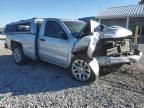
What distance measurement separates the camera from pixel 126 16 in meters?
26.6

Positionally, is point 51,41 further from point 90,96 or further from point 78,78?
point 90,96

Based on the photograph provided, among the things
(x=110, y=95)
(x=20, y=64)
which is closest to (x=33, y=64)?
(x=20, y=64)

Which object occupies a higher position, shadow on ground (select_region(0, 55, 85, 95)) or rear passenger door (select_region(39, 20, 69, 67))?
rear passenger door (select_region(39, 20, 69, 67))

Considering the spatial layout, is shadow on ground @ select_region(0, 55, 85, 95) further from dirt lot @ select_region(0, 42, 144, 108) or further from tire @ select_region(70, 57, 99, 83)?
tire @ select_region(70, 57, 99, 83)

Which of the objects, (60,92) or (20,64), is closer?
(60,92)

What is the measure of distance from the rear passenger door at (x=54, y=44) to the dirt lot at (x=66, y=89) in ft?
1.83

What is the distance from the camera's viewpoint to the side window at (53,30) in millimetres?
6918

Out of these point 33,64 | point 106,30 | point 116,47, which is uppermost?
point 106,30

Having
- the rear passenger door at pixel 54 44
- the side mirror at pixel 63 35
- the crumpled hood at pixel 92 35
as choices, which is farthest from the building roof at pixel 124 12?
the side mirror at pixel 63 35

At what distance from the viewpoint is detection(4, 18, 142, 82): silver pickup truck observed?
6.18 meters

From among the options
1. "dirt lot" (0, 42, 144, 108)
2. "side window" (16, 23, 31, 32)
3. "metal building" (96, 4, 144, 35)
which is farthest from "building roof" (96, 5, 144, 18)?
"dirt lot" (0, 42, 144, 108)

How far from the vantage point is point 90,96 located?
5.33 meters

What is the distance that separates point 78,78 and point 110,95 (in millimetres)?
1380

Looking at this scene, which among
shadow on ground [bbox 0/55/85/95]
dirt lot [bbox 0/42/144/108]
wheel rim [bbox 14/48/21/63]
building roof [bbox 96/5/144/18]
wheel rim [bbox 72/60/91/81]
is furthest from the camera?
building roof [bbox 96/5/144/18]
